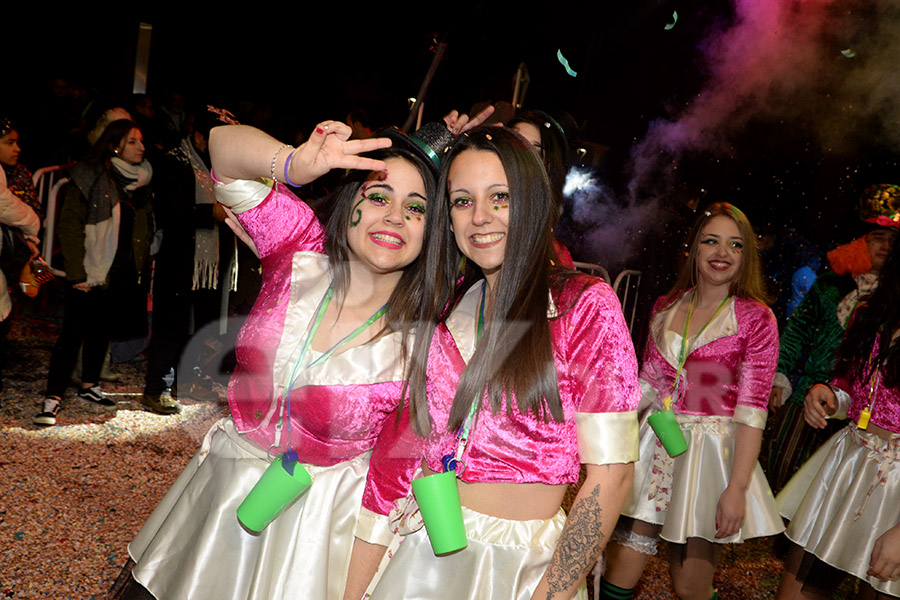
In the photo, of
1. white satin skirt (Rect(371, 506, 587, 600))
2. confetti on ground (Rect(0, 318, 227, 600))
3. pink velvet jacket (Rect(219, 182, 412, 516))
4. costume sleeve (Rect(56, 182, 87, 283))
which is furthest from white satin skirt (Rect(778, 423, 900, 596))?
costume sleeve (Rect(56, 182, 87, 283))

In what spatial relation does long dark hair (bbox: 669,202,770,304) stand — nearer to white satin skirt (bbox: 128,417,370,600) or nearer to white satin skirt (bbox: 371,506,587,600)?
white satin skirt (bbox: 371,506,587,600)

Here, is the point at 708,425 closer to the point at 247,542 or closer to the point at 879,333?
the point at 879,333

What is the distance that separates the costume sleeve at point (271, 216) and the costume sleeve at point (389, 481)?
2.06 ft

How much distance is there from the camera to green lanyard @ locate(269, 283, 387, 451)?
1.65 m

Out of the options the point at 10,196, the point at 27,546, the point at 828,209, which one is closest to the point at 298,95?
the point at 10,196

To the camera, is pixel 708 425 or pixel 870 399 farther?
pixel 708 425

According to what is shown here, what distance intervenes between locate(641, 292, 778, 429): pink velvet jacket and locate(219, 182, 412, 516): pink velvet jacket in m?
1.57

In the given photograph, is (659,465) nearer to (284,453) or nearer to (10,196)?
(284,453)

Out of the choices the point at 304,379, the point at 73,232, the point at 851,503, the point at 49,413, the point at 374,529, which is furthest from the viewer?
the point at 73,232

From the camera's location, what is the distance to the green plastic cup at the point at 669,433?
2.40m

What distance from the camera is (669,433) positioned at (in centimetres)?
242

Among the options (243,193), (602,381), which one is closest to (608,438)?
(602,381)

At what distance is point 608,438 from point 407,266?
2.58 feet

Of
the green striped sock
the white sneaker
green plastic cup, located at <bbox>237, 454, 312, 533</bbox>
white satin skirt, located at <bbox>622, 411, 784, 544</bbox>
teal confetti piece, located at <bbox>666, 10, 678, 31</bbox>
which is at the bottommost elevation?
the white sneaker
